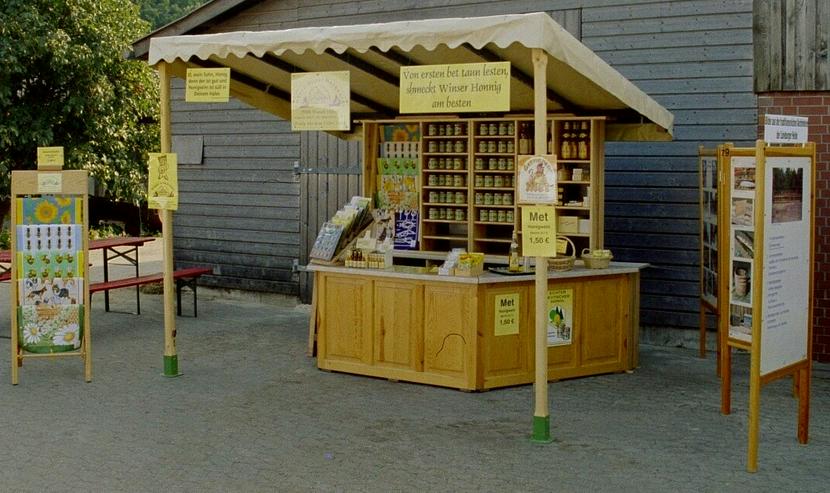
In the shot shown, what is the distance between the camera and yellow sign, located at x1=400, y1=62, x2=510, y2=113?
21.8 feet

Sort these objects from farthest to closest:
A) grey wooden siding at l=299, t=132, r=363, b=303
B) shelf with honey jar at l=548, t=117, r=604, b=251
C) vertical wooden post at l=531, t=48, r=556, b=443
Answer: grey wooden siding at l=299, t=132, r=363, b=303
shelf with honey jar at l=548, t=117, r=604, b=251
vertical wooden post at l=531, t=48, r=556, b=443

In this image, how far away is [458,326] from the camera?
8078mm

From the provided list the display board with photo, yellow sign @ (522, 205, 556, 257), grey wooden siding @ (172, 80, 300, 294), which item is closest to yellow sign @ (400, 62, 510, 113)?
yellow sign @ (522, 205, 556, 257)

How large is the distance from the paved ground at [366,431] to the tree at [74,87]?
7830mm

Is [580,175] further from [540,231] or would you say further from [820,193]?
[540,231]

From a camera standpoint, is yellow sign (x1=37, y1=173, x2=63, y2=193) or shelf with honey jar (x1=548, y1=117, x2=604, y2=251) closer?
yellow sign (x1=37, y1=173, x2=63, y2=193)

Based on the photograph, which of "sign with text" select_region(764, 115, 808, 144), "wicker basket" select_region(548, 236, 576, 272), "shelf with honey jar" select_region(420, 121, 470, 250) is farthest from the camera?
"shelf with honey jar" select_region(420, 121, 470, 250)

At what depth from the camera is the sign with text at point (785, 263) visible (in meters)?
6.13

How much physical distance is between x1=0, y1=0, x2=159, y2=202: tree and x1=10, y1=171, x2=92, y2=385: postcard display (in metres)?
7.59

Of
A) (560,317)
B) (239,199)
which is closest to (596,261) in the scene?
(560,317)

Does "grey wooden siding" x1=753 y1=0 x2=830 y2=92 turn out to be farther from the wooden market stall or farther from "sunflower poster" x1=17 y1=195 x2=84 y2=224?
"sunflower poster" x1=17 y1=195 x2=84 y2=224

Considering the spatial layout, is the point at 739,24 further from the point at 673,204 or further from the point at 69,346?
the point at 69,346

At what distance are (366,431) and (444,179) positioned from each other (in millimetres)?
4226

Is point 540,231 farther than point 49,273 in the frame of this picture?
No
